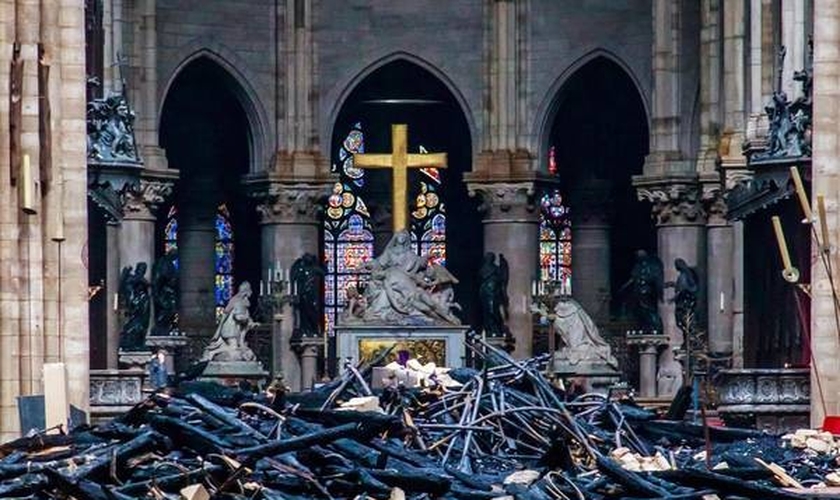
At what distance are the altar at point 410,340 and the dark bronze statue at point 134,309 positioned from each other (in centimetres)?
486

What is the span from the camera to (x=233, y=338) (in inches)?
3196

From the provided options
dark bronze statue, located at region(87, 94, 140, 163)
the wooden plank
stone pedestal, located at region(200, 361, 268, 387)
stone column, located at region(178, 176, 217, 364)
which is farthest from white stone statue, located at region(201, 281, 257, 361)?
the wooden plank

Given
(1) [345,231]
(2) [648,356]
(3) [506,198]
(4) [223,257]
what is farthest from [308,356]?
(1) [345,231]

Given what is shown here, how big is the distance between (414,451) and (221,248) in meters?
48.2

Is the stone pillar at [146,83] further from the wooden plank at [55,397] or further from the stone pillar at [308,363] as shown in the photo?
the wooden plank at [55,397]

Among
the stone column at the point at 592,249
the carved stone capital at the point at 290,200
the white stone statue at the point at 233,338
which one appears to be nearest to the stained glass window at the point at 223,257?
the carved stone capital at the point at 290,200

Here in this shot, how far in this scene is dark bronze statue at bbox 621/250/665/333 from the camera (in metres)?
80.9

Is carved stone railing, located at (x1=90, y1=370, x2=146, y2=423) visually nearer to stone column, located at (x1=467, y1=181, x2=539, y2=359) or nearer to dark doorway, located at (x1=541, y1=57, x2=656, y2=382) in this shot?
stone column, located at (x1=467, y1=181, x2=539, y2=359)

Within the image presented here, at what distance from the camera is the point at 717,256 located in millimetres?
79250

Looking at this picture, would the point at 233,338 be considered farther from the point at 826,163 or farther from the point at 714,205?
the point at 826,163

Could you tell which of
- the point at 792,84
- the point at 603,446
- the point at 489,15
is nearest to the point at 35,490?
the point at 603,446

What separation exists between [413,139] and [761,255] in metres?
22.6

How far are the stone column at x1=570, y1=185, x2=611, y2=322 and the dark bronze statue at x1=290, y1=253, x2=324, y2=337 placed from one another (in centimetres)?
700

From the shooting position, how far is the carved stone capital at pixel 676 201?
80.5m
